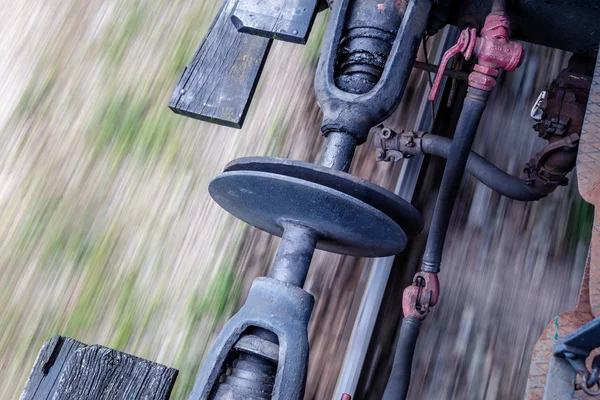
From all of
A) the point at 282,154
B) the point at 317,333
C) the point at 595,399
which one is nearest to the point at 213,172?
the point at 282,154

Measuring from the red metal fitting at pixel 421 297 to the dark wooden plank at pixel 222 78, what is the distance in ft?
2.12

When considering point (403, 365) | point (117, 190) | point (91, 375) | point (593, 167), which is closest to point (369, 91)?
point (593, 167)

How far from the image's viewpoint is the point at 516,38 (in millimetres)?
1571

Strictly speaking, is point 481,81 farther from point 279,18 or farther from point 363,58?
point 279,18

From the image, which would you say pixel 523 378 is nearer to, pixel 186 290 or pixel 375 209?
pixel 375 209

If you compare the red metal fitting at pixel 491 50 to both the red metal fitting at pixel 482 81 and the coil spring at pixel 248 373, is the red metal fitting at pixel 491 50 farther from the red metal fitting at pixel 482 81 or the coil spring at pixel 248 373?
the coil spring at pixel 248 373

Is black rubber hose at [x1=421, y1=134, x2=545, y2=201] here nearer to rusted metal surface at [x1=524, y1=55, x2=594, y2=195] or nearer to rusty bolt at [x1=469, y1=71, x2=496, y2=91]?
rusted metal surface at [x1=524, y1=55, x2=594, y2=195]

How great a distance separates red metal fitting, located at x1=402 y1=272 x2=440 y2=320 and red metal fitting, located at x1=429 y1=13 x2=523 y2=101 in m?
0.47

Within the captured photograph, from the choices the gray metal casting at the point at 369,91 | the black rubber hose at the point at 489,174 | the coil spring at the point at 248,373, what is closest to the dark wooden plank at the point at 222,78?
the gray metal casting at the point at 369,91

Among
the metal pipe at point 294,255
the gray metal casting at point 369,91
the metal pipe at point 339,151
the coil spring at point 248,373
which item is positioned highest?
the gray metal casting at point 369,91

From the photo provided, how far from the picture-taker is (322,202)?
1156mm

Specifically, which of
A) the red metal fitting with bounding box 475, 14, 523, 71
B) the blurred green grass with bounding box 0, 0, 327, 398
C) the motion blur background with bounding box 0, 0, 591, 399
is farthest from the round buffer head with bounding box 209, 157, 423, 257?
the blurred green grass with bounding box 0, 0, 327, 398

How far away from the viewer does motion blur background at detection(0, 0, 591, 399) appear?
172 cm

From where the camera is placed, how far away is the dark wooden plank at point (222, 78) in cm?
170
